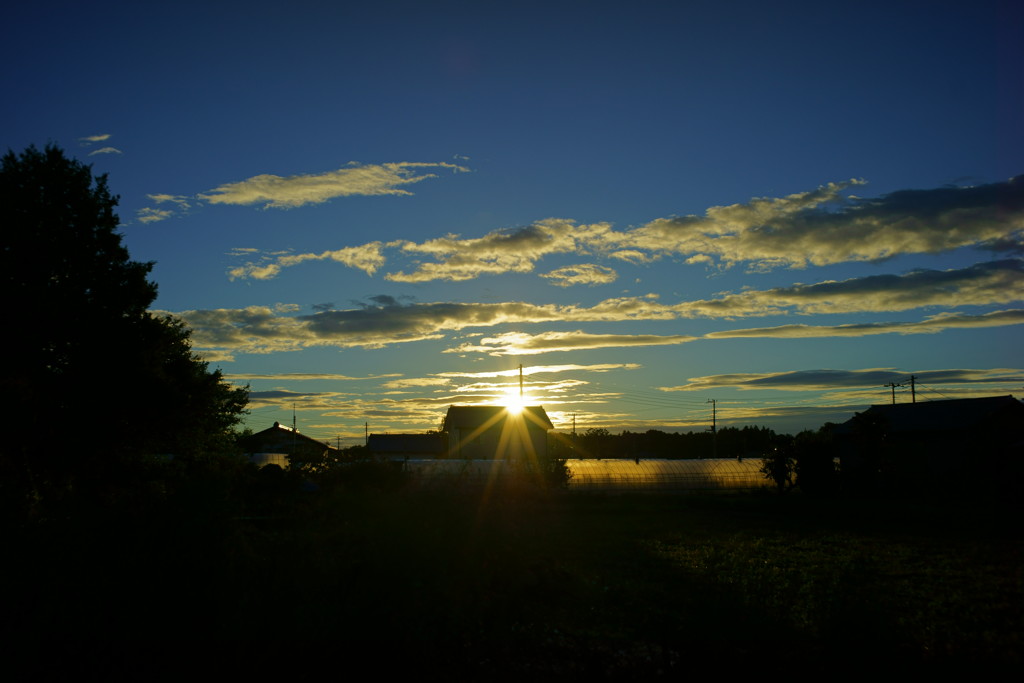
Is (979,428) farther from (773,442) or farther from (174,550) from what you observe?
(174,550)

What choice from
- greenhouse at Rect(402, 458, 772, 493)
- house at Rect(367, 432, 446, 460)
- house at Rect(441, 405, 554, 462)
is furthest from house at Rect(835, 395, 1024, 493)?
house at Rect(367, 432, 446, 460)

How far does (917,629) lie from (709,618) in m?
3.55

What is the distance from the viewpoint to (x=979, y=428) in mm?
46438

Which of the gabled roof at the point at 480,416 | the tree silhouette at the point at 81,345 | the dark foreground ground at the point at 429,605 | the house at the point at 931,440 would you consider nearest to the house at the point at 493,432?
the gabled roof at the point at 480,416

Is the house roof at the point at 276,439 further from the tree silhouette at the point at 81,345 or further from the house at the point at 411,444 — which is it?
the tree silhouette at the point at 81,345

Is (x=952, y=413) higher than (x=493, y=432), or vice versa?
(x=952, y=413)

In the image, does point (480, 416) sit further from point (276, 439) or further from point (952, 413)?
point (952, 413)

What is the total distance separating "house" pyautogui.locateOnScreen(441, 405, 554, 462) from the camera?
6675 centimetres

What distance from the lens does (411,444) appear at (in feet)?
263

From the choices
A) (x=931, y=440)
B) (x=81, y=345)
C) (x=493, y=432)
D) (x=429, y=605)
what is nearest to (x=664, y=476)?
(x=931, y=440)

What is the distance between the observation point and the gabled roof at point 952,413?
156 feet

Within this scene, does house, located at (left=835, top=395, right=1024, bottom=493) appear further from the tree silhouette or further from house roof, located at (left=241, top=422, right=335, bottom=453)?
house roof, located at (left=241, top=422, right=335, bottom=453)

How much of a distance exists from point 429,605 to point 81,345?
2401 cm

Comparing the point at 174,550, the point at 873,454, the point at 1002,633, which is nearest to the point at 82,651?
the point at 174,550
